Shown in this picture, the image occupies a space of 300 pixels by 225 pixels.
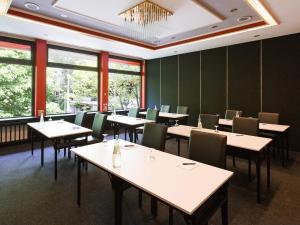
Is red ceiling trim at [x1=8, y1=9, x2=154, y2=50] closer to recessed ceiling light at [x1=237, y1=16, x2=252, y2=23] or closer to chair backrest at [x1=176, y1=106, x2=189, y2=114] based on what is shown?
chair backrest at [x1=176, y1=106, x2=189, y2=114]

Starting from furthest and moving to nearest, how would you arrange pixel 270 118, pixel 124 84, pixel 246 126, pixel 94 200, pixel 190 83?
pixel 124 84 → pixel 190 83 → pixel 270 118 → pixel 246 126 → pixel 94 200

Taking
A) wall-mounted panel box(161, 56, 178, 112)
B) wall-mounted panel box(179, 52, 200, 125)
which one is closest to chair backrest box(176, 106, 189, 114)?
wall-mounted panel box(179, 52, 200, 125)

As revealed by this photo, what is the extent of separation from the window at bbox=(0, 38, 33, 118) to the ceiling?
1.21ft

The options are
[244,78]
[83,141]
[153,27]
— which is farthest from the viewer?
[244,78]

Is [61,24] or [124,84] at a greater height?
[61,24]

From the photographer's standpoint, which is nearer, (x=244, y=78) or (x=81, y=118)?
(x=81, y=118)

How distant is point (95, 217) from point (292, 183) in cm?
294

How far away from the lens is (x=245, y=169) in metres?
3.55

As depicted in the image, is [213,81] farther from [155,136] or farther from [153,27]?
[155,136]

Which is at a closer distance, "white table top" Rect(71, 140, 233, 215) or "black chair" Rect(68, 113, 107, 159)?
"white table top" Rect(71, 140, 233, 215)

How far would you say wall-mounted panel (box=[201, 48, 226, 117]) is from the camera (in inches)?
237

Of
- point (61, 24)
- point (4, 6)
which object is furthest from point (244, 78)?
point (4, 6)

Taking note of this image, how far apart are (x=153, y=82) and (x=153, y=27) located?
11.6 feet

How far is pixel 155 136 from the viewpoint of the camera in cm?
263
